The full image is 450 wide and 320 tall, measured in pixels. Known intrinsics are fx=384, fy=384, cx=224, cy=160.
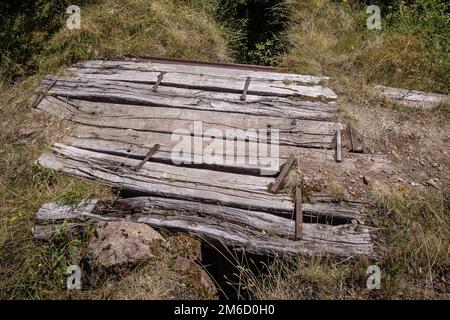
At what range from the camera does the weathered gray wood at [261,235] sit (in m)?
3.56

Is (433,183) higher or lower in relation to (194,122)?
lower

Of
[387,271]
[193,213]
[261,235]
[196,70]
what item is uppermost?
[196,70]

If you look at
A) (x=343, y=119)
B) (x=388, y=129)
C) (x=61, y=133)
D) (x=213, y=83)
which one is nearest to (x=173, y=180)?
(x=61, y=133)

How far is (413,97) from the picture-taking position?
541cm

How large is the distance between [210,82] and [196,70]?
0.42 metres

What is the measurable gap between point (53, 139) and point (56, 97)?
3.20 ft

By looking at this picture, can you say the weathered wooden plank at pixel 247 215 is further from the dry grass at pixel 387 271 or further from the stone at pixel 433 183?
the stone at pixel 433 183

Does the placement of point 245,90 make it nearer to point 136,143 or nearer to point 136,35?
point 136,143

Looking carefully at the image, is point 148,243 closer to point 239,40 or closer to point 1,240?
point 1,240

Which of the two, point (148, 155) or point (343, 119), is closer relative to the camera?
point (148, 155)

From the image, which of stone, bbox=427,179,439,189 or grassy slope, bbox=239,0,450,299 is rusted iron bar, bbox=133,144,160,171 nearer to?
grassy slope, bbox=239,0,450,299

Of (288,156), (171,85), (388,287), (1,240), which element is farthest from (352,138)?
(1,240)

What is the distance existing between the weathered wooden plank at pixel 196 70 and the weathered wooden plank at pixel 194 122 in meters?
0.92

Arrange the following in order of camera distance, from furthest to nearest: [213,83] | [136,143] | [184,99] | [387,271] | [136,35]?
[136,35], [213,83], [184,99], [136,143], [387,271]
